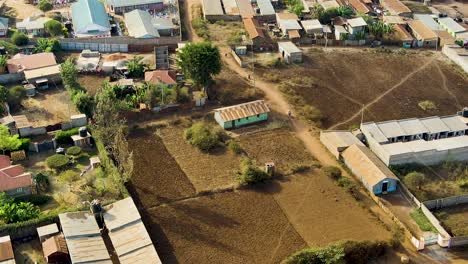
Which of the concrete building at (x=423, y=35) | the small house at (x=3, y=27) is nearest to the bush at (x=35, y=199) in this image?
the small house at (x=3, y=27)

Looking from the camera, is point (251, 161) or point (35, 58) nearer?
point (251, 161)

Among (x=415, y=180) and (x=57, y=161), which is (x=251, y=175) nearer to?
(x=415, y=180)

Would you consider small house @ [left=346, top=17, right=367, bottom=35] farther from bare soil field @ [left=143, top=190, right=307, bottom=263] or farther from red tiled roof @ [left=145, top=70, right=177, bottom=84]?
bare soil field @ [left=143, top=190, right=307, bottom=263]

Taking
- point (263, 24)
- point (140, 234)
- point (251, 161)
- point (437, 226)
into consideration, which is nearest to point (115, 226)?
point (140, 234)

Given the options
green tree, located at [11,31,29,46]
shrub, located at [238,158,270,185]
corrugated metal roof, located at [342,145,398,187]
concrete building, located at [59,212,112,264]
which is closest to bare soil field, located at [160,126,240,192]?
shrub, located at [238,158,270,185]

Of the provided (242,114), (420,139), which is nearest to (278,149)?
(242,114)

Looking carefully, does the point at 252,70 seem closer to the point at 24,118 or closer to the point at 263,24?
the point at 263,24

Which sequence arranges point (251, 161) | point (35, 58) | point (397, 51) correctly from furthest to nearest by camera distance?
point (397, 51) → point (35, 58) → point (251, 161)
